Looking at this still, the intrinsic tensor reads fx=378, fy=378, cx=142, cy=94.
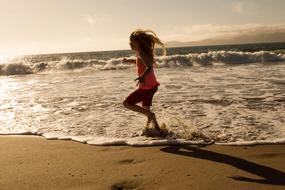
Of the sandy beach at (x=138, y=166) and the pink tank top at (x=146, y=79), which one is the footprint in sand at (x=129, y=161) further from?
the pink tank top at (x=146, y=79)

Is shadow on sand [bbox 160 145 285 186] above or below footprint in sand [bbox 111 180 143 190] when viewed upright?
below

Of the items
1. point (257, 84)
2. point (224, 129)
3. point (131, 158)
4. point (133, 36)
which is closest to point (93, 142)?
point (131, 158)

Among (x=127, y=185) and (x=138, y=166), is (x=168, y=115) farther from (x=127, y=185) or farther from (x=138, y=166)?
(x=127, y=185)

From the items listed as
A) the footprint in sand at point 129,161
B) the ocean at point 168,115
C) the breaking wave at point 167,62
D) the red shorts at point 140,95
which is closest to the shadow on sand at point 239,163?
the ocean at point 168,115

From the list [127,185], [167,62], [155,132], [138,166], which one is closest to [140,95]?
[155,132]

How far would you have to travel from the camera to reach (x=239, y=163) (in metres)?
4.23

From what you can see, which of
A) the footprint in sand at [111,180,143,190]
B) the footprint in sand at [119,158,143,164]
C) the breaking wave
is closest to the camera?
the footprint in sand at [111,180,143,190]

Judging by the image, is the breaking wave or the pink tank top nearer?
the pink tank top

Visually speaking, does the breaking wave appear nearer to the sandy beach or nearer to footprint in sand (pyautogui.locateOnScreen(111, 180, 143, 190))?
the sandy beach

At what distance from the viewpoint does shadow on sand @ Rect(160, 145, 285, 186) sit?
3646 mm

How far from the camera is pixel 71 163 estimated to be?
14.1ft

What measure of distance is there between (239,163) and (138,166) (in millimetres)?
1132

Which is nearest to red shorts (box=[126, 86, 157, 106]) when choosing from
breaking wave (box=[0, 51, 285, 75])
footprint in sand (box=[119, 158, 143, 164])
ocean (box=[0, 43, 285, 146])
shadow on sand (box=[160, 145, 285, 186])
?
ocean (box=[0, 43, 285, 146])

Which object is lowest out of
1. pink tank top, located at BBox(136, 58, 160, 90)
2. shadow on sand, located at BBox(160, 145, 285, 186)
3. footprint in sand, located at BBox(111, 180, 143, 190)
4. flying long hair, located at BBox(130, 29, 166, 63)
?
shadow on sand, located at BBox(160, 145, 285, 186)
